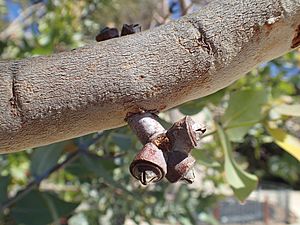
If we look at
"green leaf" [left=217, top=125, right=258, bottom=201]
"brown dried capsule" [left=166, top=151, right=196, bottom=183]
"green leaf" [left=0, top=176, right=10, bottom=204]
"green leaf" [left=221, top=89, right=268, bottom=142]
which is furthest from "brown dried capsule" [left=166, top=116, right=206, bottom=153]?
"green leaf" [left=0, top=176, right=10, bottom=204]

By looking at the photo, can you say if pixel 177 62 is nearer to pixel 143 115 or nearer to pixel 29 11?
pixel 143 115

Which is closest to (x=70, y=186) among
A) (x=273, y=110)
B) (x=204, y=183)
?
(x=204, y=183)

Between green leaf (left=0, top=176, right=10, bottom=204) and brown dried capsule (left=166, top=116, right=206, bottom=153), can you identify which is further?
green leaf (left=0, top=176, right=10, bottom=204)

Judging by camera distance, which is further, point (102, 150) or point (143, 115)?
point (102, 150)

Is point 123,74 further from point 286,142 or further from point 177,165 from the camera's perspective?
point 286,142

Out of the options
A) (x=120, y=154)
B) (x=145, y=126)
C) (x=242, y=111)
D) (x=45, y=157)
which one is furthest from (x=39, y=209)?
(x=145, y=126)

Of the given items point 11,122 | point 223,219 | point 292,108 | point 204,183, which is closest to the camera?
point 11,122

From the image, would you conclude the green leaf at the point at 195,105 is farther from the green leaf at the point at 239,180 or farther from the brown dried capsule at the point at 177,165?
the brown dried capsule at the point at 177,165

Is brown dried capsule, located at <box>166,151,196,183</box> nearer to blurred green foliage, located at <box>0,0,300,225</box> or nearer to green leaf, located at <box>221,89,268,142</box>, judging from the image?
blurred green foliage, located at <box>0,0,300,225</box>
